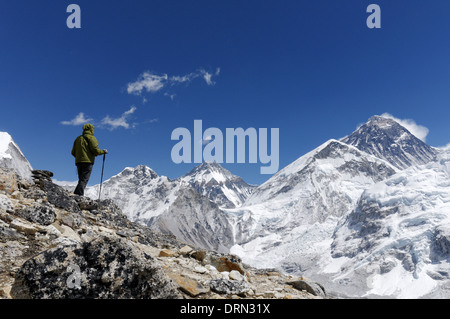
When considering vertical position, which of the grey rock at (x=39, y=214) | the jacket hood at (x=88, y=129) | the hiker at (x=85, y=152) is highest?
the jacket hood at (x=88, y=129)

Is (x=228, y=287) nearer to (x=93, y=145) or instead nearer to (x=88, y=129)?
(x=93, y=145)

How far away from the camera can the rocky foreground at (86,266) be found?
24.3 feet

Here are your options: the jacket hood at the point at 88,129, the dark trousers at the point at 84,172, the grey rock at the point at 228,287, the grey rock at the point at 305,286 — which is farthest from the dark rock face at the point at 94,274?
the jacket hood at the point at 88,129

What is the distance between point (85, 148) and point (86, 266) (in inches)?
446

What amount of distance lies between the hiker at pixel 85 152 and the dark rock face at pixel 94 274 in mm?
10676

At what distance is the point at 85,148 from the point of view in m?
17.7

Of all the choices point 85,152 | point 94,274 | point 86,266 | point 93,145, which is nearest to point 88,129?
point 93,145

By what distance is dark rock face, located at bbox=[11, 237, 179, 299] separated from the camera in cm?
731

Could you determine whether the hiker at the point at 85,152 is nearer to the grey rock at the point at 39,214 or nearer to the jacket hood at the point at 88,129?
the jacket hood at the point at 88,129

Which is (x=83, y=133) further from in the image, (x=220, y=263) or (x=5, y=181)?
(x=220, y=263)

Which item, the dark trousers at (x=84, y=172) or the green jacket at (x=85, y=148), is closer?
the green jacket at (x=85, y=148)
